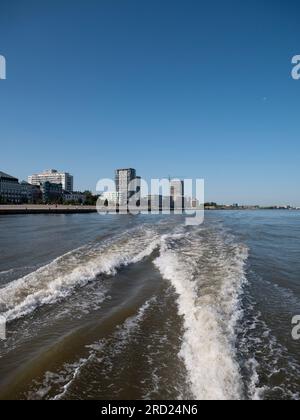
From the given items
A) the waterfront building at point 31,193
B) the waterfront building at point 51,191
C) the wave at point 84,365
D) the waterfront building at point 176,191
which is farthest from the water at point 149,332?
the waterfront building at point 51,191

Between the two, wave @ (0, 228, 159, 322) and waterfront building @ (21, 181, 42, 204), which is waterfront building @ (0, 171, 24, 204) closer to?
waterfront building @ (21, 181, 42, 204)

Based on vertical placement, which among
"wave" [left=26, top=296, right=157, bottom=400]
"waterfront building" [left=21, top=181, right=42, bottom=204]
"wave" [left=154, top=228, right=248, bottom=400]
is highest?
"waterfront building" [left=21, top=181, right=42, bottom=204]

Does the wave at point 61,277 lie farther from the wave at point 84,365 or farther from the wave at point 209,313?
the wave at point 84,365

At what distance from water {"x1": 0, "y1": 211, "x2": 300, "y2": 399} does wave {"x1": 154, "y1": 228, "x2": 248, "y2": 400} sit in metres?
0.03

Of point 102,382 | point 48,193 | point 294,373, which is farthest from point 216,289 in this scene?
point 48,193

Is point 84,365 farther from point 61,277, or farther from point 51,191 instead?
point 51,191

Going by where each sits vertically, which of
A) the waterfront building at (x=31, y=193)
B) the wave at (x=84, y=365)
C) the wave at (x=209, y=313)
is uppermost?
the waterfront building at (x=31, y=193)

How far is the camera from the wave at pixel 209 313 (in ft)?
14.7

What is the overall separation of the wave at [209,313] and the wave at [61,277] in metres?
1.78

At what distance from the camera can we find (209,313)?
6.80 m

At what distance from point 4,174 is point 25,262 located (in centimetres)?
15654

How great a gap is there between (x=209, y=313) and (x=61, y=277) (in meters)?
5.16

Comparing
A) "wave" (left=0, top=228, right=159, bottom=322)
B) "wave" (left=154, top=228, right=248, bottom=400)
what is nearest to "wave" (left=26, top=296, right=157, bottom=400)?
"wave" (left=154, top=228, right=248, bottom=400)

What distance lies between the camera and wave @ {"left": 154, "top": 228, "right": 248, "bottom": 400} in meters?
4.48
